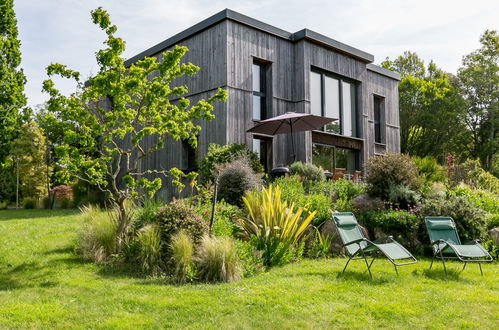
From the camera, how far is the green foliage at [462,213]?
8148 mm

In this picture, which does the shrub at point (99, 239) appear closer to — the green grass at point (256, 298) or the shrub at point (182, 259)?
the green grass at point (256, 298)

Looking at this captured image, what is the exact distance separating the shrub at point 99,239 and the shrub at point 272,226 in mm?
2351

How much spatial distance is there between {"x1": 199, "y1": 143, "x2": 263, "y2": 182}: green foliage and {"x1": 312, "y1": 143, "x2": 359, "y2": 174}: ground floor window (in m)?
4.06

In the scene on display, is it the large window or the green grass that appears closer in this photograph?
the green grass

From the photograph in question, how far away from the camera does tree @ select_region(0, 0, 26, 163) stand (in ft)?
60.2

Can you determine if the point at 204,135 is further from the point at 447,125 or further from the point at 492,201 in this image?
the point at 447,125

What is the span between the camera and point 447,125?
29859 mm

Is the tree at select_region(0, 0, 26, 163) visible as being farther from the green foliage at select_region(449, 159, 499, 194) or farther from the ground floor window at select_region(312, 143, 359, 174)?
the green foliage at select_region(449, 159, 499, 194)

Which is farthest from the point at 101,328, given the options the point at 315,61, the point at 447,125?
the point at 447,125

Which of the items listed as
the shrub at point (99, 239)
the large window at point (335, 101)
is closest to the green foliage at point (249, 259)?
the shrub at point (99, 239)

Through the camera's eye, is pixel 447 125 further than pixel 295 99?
Yes

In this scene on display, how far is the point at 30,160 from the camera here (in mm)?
17312

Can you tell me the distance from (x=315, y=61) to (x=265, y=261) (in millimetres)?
11006

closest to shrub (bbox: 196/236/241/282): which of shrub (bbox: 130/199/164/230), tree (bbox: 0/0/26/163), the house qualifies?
shrub (bbox: 130/199/164/230)
